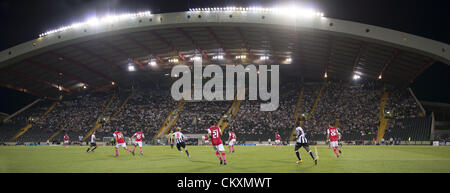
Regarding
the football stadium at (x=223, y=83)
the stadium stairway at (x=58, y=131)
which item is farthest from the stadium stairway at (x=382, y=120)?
the stadium stairway at (x=58, y=131)

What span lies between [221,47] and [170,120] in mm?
18658

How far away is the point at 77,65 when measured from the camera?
53281mm

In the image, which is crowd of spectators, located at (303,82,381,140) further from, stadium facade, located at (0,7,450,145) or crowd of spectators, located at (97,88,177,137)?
crowd of spectators, located at (97,88,177,137)

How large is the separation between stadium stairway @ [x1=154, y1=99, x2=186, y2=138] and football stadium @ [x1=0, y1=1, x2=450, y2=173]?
253 millimetres

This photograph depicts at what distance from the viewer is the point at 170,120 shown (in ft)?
188

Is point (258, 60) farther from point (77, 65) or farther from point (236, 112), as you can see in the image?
point (77, 65)

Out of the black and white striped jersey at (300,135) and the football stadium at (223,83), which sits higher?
the football stadium at (223,83)

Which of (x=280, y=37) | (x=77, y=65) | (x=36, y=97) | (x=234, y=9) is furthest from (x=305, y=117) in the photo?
(x=36, y=97)

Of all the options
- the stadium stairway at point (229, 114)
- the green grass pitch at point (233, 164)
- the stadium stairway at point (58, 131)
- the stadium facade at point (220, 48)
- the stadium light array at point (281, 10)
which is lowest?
the green grass pitch at point (233, 164)

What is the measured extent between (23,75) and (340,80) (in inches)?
2320

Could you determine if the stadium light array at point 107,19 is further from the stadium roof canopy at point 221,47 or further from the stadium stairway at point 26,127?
the stadium stairway at point 26,127

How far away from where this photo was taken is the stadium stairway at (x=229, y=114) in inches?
2138

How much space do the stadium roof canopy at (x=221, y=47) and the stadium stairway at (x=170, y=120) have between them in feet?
31.9

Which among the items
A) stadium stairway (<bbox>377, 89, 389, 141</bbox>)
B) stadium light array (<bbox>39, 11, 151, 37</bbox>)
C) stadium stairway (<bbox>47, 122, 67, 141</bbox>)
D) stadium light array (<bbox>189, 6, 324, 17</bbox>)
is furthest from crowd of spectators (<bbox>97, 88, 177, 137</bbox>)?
stadium stairway (<bbox>377, 89, 389, 141</bbox>)
